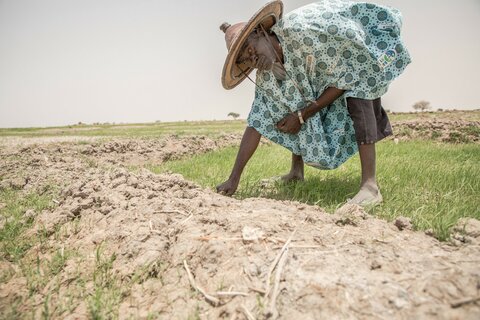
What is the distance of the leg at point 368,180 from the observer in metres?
2.29

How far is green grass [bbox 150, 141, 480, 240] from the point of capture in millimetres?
1979

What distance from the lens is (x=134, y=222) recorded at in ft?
5.86

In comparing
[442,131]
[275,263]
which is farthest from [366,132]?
[442,131]

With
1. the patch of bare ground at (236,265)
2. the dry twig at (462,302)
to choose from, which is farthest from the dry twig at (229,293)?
the dry twig at (462,302)

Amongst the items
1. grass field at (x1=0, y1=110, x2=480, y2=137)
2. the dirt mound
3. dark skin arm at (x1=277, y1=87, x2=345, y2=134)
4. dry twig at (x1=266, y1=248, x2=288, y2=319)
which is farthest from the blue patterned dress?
grass field at (x1=0, y1=110, x2=480, y2=137)

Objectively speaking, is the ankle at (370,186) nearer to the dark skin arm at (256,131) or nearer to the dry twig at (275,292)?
the dark skin arm at (256,131)

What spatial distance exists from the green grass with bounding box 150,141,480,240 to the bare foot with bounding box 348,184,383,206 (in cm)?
6

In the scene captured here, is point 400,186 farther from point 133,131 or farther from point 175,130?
point 133,131

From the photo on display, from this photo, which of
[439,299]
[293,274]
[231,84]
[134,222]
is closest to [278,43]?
[231,84]

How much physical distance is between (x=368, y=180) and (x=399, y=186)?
506 millimetres

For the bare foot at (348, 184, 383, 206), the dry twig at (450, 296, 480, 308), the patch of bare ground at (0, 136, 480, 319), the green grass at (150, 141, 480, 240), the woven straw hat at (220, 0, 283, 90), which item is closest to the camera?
the dry twig at (450, 296, 480, 308)

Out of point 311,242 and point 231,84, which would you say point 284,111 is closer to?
point 231,84

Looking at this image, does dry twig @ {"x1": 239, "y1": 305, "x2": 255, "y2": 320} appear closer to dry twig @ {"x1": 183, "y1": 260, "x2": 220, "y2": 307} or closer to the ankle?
dry twig @ {"x1": 183, "y1": 260, "x2": 220, "y2": 307}

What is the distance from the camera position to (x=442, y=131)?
7.93 m
